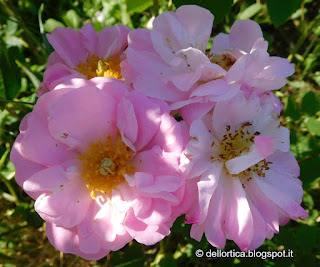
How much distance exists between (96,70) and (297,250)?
40.7 inches

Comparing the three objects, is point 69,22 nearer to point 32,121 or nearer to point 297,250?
point 32,121

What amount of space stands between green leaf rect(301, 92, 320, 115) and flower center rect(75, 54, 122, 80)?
0.93 m

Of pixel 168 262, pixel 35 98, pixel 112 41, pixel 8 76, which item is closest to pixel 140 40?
pixel 112 41

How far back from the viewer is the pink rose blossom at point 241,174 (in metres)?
0.71

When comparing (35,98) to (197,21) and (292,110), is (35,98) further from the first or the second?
(292,110)

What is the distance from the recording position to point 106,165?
852 millimetres

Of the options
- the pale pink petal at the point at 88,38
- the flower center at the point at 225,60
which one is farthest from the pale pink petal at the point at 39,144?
the flower center at the point at 225,60

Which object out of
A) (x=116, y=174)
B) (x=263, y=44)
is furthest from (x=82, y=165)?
(x=263, y=44)

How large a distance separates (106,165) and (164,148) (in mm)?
184

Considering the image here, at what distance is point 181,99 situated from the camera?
0.77 metres

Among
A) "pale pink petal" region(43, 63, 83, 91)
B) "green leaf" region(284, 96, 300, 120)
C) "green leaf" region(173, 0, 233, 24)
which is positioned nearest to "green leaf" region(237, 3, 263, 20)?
"green leaf" region(284, 96, 300, 120)

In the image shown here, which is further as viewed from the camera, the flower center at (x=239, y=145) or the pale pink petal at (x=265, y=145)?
the flower center at (x=239, y=145)

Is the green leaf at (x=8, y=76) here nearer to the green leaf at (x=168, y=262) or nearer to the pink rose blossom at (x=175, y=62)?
the pink rose blossom at (x=175, y=62)

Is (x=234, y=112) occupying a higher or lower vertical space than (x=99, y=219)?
higher
